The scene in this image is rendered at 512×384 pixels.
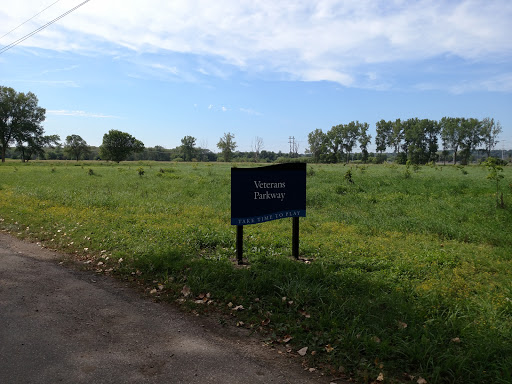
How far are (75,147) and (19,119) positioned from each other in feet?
95.6

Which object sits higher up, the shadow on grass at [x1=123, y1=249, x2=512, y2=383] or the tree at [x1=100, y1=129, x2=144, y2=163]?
the tree at [x1=100, y1=129, x2=144, y2=163]

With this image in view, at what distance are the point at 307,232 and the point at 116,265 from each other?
16.3ft

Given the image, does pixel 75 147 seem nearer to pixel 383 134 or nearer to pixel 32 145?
pixel 32 145

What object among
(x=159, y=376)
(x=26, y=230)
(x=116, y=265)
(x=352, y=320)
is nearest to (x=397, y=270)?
(x=352, y=320)

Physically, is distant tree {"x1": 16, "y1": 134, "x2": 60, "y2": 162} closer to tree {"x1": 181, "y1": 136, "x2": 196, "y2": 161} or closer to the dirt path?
tree {"x1": 181, "y1": 136, "x2": 196, "y2": 161}

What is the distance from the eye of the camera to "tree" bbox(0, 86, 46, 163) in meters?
72.2

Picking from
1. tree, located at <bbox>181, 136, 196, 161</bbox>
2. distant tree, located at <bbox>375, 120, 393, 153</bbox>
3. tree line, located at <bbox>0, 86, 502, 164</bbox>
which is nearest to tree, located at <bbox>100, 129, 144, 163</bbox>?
tree line, located at <bbox>0, 86, 502, 164</bbox>

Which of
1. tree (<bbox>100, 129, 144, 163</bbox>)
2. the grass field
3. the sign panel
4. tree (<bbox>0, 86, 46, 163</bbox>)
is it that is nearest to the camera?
the grass field

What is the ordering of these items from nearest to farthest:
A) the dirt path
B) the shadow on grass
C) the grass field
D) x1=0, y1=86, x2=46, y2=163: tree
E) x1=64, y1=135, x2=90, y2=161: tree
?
the dirt path
the shadow on grass
the grass field
x1=0, y1=86, x2=46, y2=163: tree
x1=64, y1=135, x2=90, y2=161: tree

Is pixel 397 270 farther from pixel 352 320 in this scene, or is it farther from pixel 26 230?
pixel 26 230

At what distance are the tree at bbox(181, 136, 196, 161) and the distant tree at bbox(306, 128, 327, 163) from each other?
46.8m

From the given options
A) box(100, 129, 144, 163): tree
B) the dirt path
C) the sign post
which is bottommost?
the dirt path

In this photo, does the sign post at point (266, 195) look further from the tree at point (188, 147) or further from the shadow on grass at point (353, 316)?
the tree at point (188, 147)

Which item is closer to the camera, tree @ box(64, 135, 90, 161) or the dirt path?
the dirt path
